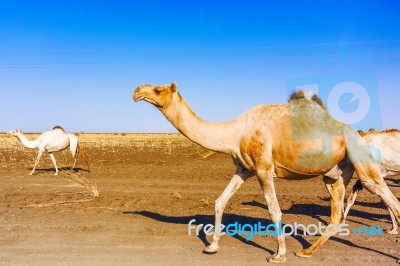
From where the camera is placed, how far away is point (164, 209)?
32.7 feet

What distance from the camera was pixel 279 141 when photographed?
5.96 m

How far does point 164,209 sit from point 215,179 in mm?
6533

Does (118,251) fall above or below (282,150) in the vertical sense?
below

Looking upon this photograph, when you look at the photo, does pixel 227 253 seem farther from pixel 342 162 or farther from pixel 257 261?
pixel 342 162

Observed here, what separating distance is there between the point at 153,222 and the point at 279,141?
3655mm

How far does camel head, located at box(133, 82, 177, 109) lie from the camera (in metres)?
6.11

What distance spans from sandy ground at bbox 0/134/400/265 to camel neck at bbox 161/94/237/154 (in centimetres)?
169

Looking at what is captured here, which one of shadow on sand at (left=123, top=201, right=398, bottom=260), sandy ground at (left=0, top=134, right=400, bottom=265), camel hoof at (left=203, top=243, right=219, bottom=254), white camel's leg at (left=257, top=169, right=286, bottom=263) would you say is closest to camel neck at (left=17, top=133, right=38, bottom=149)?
sandy ground at (left=0, top=134, right=400, bottom=265)

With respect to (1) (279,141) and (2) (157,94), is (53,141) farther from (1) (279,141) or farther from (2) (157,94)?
(1) (279,141)

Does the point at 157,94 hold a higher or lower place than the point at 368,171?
higher

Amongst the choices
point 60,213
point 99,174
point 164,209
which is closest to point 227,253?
point 164,209

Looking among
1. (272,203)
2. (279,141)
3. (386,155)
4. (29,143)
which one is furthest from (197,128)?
(29,143)
